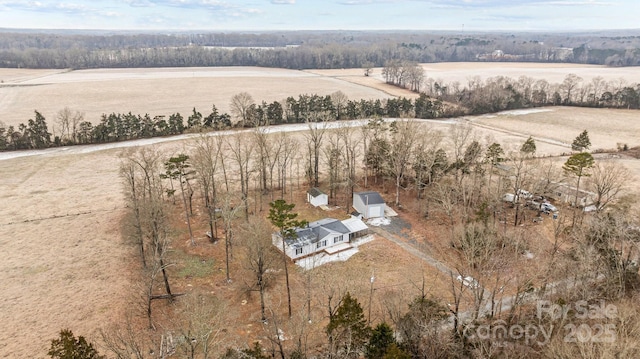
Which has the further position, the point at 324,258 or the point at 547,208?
the point at 547,208

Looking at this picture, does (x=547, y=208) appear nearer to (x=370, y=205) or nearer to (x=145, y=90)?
(x=370, y=205)

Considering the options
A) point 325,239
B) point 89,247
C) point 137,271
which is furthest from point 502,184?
point 89,247

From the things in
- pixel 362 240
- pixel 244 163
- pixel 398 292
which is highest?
pixel 244 163

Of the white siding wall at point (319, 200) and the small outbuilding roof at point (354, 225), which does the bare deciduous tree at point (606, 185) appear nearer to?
the small outbuilding roof at point (354, 225)

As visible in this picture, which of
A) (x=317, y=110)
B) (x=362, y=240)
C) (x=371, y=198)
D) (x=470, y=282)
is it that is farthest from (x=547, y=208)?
(x=317, y=110)

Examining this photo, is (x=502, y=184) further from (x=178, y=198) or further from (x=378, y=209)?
(x=178, y=198)

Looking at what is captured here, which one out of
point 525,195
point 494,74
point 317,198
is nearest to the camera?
point 525,195
